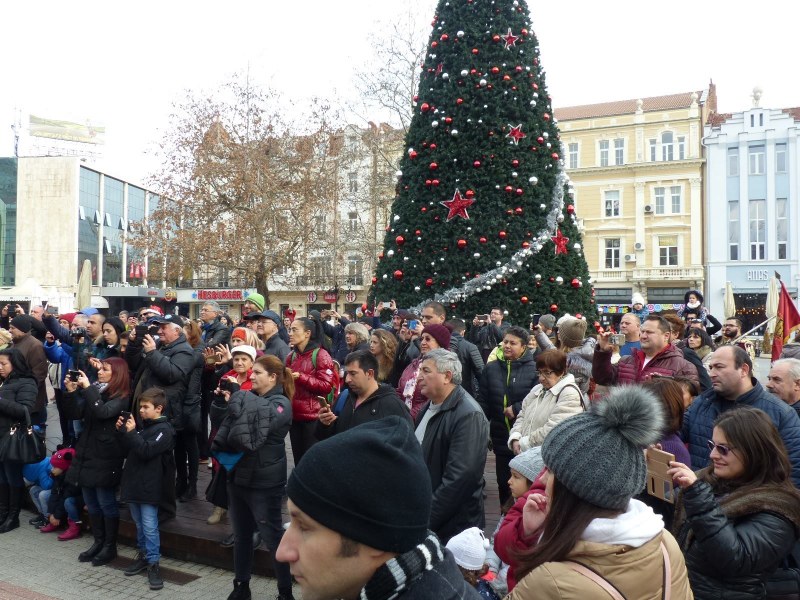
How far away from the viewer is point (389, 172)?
82.4ft

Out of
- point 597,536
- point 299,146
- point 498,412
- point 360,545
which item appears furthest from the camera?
point 299,146

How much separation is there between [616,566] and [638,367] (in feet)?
13.9

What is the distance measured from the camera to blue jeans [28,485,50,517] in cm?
661

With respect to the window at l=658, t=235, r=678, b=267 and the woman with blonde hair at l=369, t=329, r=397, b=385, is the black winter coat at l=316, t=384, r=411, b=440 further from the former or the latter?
the window at l=658, t=235, r=678, b=267

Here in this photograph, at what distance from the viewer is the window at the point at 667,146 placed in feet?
136

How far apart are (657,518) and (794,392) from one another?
3.46 meters

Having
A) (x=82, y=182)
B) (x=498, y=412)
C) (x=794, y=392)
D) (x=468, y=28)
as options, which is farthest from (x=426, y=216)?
(x=82, y=182)

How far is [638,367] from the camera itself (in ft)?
18.4

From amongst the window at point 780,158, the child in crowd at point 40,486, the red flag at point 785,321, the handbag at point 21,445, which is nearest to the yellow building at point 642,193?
the window at point 780,158

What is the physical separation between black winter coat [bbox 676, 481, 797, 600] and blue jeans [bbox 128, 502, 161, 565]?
4.26 m

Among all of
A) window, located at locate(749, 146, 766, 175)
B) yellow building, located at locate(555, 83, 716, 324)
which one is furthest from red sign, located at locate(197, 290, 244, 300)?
window, located at locate(749, 146, 766, 175)

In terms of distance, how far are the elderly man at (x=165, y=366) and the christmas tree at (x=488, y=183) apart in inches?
201

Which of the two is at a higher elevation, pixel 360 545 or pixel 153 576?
pixel 360 545

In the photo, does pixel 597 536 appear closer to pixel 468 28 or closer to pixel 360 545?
pixel 360 545
